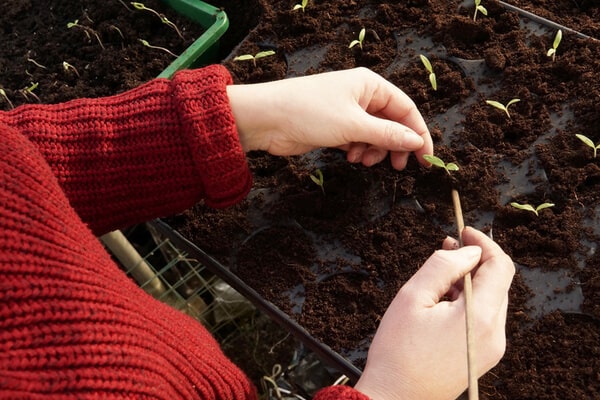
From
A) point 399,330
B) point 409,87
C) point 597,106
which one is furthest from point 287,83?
point 597,106

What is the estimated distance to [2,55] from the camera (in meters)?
1.56

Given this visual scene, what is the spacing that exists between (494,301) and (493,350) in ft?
0.23

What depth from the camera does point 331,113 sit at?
1.00m

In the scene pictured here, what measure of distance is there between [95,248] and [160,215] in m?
0.22

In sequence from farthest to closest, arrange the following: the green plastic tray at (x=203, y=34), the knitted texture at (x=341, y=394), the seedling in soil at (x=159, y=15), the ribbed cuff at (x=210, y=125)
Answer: the seedling in soil at (x=159, y=15)
the green plastic tray at (x=203, y=34)
the ribbed cuff at (x=210, y=125)
the knitted texture at (x=341, y=394)

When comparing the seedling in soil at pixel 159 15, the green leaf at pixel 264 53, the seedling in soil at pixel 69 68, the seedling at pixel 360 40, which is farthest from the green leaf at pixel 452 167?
the seedling in soil at pixel 69 68

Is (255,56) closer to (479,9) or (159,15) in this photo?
(159,15)

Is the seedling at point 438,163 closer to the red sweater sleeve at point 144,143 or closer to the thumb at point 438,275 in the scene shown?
the thumb at point 438,275

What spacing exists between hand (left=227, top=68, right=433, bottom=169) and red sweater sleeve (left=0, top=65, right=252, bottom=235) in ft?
0.22

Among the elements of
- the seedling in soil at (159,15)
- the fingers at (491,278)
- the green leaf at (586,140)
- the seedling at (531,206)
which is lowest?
the seedling at (531,206)

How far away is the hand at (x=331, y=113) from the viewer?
3.28 feet

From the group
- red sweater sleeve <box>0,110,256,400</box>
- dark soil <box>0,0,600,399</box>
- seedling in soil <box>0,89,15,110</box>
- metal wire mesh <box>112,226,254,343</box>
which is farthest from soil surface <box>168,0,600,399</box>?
seedling in soil <box>0,89,15,110</box>

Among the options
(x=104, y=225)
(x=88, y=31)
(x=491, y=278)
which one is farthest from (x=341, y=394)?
(x=88, y=31)

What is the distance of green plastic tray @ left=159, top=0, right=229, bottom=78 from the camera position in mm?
1338
